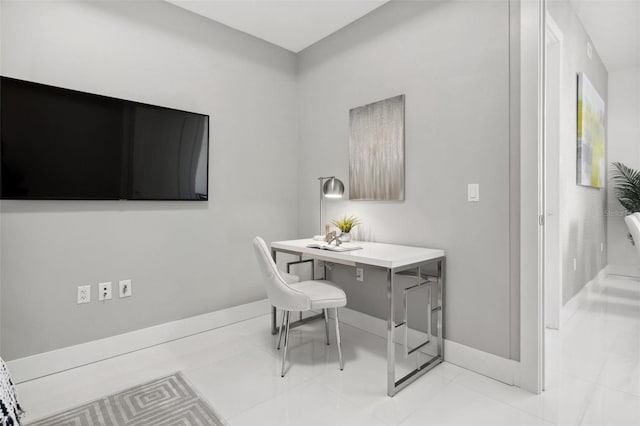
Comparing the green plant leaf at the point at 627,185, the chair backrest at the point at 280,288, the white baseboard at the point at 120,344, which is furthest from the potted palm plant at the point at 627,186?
the white baseboard at the point at 120,344

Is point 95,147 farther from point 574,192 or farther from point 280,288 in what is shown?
point 574,192

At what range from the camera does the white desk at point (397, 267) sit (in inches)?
70.0

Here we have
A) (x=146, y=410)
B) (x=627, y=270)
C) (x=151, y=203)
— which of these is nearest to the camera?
(x=146, y=410)

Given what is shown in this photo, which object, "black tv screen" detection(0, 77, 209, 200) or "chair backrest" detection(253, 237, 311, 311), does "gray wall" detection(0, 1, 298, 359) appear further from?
"chair backrest" detection(253, 237, 311, 311)

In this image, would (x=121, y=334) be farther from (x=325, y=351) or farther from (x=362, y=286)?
(x=362, y=286)

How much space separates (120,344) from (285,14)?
278 cm

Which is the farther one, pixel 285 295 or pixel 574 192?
pixel 574 192

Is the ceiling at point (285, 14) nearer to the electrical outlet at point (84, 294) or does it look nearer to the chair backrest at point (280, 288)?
the chair backrest at point (280, 288)

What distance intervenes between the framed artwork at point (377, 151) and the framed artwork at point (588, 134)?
177 cm

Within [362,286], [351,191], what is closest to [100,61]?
[351,191]

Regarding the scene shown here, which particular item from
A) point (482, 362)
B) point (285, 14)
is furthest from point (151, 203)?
point (482, 362)

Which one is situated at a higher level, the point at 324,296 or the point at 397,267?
the point at 397,267

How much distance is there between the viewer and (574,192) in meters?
2.90

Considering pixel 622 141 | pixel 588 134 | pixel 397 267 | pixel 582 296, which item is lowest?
pixel 582 296
